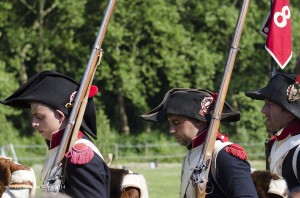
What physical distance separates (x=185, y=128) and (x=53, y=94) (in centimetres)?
75

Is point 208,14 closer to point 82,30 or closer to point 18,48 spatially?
point 82,30

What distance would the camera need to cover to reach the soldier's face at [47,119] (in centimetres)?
479

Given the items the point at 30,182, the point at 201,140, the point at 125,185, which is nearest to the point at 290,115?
the point at 201,140

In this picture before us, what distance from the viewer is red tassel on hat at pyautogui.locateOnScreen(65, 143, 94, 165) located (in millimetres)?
4457

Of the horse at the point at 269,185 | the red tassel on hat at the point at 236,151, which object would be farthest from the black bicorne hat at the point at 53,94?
the horse at the point at 269,185

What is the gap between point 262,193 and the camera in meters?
5.17

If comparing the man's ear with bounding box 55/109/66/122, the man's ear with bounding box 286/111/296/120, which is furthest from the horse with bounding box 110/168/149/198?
the man's ear with bounding box 286/111/296/120

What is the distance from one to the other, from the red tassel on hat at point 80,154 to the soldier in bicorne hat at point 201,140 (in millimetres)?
649

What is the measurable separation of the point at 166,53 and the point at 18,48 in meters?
6.16

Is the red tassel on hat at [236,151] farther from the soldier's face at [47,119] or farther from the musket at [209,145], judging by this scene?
the soldier's face at [47,119]

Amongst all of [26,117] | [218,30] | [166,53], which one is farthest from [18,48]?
[218,30]

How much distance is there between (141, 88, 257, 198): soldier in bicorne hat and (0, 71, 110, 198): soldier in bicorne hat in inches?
18.1

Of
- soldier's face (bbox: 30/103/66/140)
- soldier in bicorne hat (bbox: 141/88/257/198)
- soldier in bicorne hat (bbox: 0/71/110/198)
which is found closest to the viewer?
soldier in bicorne hat (bbox: 0/71/110/198)

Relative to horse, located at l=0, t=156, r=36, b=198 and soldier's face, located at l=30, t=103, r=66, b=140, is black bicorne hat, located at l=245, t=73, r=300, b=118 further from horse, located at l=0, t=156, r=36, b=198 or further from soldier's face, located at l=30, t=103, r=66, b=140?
horse, located at l=0, t=156, r=36, b=198
